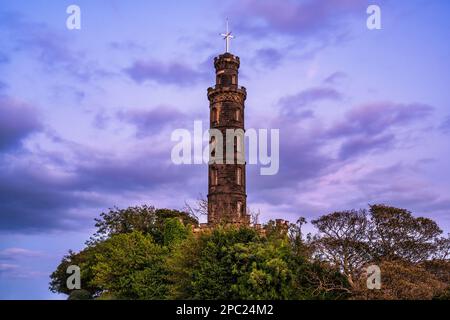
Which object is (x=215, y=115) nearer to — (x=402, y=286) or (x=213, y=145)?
(x=213, y=145)

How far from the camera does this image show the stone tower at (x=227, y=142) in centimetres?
5725

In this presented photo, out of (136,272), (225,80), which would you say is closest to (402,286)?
(136,272)

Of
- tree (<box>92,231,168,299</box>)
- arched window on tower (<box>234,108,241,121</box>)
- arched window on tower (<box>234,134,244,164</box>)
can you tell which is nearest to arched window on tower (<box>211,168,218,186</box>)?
arched window on tower (<box>234,134,244,164</box>)

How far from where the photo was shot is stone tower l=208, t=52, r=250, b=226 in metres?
57.2

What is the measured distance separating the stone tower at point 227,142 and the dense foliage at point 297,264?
1500cm

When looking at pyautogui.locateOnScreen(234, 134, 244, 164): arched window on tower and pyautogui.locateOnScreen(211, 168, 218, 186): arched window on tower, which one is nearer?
pyautogui.locateOnScreen(211, 168, 218, 186): arched window on tower

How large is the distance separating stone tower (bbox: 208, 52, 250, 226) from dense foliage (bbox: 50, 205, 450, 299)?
49.2 ft

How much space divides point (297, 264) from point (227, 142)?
25.8 m

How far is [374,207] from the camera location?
38.8 m

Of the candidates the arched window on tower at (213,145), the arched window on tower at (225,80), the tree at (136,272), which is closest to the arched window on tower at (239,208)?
the arched window on tower at (213,145)

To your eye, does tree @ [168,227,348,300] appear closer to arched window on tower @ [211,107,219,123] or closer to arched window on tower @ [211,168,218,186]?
arched window on tower @ [211,168,218,186]

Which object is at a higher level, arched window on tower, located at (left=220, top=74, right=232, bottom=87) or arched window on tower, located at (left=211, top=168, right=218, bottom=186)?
arched window on tower, located at (left=220, top=74, right=232, bottom=87)
